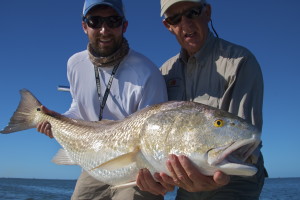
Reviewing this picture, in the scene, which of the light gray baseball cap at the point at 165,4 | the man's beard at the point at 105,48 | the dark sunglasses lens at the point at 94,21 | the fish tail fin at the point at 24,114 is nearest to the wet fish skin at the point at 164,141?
the man's beard at the point at 105,48

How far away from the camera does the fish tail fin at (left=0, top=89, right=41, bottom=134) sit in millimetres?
5297

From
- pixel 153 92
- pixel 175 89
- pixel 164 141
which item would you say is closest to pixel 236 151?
pixel 164 141

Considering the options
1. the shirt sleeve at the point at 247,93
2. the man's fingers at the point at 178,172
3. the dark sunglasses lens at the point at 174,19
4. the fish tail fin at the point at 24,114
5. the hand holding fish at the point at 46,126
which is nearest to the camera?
the man's fingers at the point at 178,172

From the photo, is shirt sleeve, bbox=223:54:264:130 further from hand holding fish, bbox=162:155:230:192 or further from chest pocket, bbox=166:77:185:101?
hand holding fish, bbox=162:155:230:192

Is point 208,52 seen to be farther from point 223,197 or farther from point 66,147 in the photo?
point 66,147

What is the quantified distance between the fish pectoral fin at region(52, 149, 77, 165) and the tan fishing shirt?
1588mm

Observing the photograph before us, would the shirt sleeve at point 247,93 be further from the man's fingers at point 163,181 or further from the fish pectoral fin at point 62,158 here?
the fish pectoral fin at point 62,158

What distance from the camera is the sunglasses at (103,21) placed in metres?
4.93

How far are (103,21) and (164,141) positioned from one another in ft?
8.08

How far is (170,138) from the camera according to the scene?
10.1 feet


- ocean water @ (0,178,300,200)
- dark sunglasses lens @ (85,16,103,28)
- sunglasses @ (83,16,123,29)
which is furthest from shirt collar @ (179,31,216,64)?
ocean water @ (0,178,300,200)

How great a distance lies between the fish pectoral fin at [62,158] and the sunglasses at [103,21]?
71.2 inches

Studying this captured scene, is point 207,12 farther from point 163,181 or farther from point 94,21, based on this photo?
point 163,181

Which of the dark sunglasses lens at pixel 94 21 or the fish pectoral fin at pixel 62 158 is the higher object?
the dark sunglasses lens at pixel 94 21
